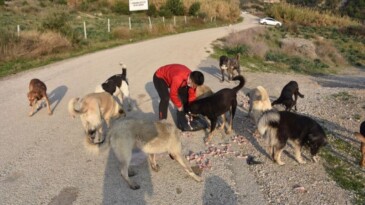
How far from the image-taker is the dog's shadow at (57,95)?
32.3ft

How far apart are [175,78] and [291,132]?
7.71 ft

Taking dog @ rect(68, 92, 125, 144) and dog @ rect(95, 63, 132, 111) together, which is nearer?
dog @ rect(68, 92, 125, 144)

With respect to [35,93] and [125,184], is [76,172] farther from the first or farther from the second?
[35,93]

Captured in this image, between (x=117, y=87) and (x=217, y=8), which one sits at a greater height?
(x=217, y=8)

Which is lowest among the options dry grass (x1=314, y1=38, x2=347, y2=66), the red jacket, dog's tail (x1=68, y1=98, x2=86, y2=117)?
dry grass (x1=314, y1=38, x2=347, y2=66)

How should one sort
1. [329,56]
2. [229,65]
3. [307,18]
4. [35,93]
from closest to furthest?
1. [35,93]
2. [229,65]
3. [329,56]
4. [307,18]

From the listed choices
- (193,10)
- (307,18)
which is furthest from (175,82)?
(307,18)

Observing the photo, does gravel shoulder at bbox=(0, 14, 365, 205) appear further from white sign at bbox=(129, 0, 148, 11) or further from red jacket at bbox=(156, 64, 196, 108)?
white sign at bbox=(129, 0, 148, 11)

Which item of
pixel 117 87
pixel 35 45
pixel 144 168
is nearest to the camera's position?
pixel 144 168

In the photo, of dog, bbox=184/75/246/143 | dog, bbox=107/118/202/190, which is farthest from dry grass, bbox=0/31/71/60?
dog, bbox=107/118/202/190

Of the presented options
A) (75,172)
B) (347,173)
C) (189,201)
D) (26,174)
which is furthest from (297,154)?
(26,174)

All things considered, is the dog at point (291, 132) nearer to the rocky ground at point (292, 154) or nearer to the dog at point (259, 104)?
the rocky ground at point (292, 154)

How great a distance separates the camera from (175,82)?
6.61 meters

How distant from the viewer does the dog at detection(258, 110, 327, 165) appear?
5957mm
